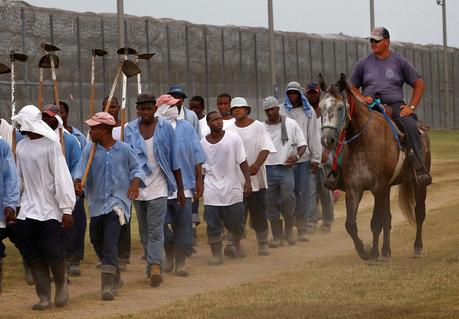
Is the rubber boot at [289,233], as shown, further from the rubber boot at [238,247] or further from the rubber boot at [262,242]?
the rubber boot at [238,247]

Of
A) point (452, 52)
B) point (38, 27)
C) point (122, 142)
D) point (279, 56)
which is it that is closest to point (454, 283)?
point (122, 142)

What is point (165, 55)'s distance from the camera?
39094 mm

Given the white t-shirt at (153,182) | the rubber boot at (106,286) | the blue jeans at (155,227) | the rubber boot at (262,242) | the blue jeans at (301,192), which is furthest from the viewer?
the blue jeans at (301,192)

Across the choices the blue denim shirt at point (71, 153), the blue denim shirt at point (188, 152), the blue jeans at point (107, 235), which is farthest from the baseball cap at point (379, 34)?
the blue jeans at point (107, 235)

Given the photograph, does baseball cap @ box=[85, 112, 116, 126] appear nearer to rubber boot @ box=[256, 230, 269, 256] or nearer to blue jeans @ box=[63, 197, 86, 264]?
blue jeans @ box=[63, 197, 86, 264]

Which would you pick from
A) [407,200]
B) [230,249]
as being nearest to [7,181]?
[230,249]

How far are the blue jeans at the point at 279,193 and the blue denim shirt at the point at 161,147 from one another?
3.50 metres

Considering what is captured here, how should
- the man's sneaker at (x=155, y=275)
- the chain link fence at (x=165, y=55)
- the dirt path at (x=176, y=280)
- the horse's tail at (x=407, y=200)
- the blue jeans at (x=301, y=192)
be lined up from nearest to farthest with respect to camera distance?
the dirt path at (x=176, y=280)
the man's sneaker at (x=155, y=275)
the horse's tail at (x=407, y=200)
the blue jeans at (x=301, y=192)
the chain link fence at (x=165, y=55)

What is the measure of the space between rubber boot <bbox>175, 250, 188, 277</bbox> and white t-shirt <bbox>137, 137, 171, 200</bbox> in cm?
94

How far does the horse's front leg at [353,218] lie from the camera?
14.7 m

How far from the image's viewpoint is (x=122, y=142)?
13070mm

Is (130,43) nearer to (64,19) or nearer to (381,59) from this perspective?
(64,19)

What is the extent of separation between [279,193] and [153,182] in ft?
13.0

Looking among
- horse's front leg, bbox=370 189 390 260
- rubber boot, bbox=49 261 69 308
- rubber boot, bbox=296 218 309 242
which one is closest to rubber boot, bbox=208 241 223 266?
horse's front leg, bbox=370 189 390 260
